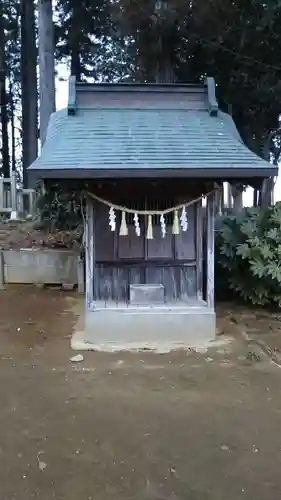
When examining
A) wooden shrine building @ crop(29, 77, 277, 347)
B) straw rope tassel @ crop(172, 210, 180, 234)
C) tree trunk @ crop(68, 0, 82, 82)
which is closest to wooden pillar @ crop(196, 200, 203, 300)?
wooden shrine building @ crop(29, 77, 277, 347)

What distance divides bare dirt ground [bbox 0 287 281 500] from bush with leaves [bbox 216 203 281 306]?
154 cm

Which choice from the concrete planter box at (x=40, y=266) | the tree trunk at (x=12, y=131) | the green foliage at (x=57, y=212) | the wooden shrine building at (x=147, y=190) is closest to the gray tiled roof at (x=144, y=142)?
the wooden shrine building at (x=147, y=190)

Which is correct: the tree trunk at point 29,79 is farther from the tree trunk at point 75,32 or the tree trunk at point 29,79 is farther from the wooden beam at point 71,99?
the wooden beam at point 71,99

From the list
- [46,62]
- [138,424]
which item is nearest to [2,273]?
[138,424]

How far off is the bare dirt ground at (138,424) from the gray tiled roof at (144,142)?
2091 millimetres

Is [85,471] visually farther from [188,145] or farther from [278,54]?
[278,54]

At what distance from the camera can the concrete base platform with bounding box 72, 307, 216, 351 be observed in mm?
5656

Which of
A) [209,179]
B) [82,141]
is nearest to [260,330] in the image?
[209,179]

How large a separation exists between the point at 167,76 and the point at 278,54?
2.52 m

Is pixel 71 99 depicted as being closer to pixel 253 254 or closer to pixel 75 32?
pixel 253 254

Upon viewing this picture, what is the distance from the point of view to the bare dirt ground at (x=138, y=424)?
276 centimetres

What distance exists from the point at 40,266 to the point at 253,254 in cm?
374

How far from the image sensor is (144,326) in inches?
223

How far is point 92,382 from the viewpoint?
4.47 meters
